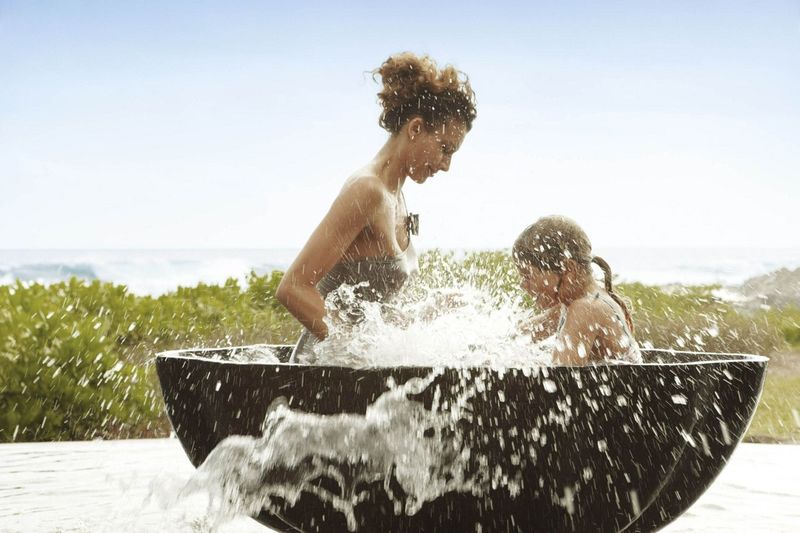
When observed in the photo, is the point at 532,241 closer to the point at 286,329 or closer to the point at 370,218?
the point at 370,218

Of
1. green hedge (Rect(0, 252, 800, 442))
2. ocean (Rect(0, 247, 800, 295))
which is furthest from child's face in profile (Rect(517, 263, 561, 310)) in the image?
ocean (Rect(0, 247, 800, 295))

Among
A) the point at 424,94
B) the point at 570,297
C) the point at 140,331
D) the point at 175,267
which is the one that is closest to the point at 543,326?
the point at 570,297

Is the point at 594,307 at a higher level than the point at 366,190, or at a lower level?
lower

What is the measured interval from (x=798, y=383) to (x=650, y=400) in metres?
7.70

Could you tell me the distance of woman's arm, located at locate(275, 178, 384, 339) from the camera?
1919 mm

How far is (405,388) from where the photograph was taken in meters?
1.35

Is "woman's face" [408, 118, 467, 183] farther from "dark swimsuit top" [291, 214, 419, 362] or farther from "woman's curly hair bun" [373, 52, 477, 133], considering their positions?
"dark swimsuit top" [291, 214, 419, 362]

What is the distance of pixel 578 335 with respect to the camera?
2.17m

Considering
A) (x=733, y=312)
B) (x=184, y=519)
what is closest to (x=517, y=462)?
(x=184, y=519)

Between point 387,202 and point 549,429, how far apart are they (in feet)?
3.01

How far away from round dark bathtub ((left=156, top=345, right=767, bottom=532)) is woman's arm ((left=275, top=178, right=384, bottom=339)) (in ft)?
1.33

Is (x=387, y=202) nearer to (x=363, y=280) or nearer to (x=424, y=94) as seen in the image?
(x=363, y=280)

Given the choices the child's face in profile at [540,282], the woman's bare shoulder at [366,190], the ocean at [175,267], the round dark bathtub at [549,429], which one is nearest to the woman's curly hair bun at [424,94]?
the woman's bare shoulder at [366,190]

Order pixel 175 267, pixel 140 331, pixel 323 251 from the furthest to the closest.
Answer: pixel 175 267 < pixel 140 331 < pixel 323 251
